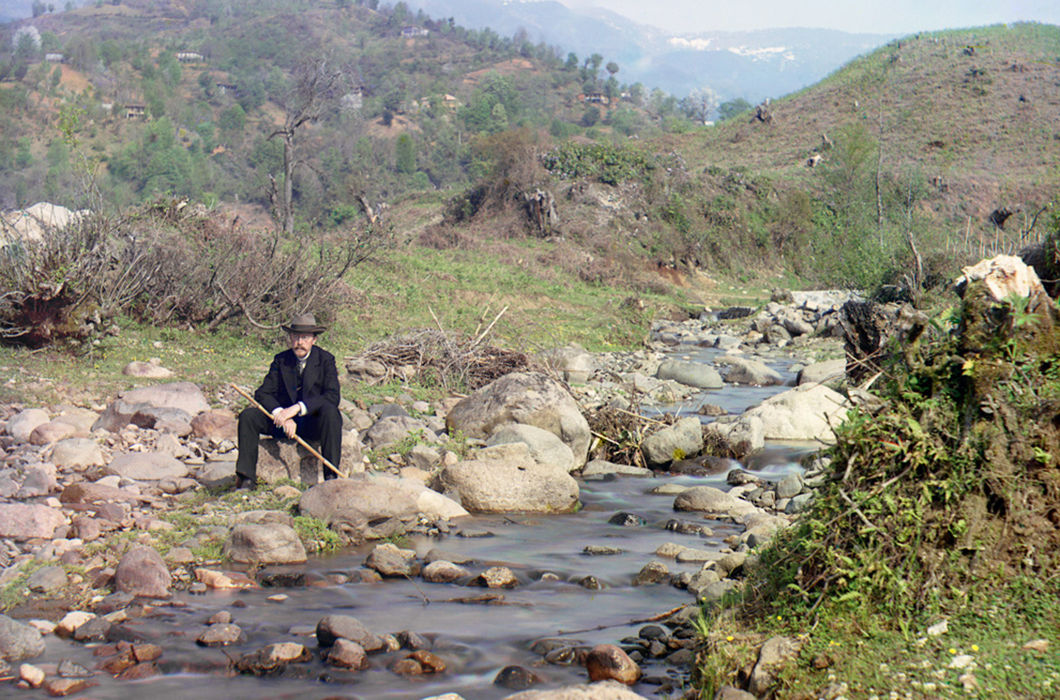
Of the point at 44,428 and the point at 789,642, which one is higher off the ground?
the point at 789,642

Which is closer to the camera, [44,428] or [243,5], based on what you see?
[44,428]

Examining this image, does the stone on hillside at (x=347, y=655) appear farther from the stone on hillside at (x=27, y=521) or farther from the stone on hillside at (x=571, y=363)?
the stone on hillside at (x=571, y=363)

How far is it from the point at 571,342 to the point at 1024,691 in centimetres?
1507

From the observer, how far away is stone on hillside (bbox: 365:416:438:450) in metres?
9.09

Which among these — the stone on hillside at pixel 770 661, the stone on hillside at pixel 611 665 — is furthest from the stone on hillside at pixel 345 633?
the stone on hillside at pixel 770 661

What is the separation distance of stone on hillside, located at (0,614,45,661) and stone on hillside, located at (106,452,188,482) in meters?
3.01

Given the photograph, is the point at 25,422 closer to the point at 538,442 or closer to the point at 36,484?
the point at 36,484

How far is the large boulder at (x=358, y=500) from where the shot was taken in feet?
22.1

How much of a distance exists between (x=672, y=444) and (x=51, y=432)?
241 inches

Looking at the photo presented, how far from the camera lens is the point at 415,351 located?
40.2 ft

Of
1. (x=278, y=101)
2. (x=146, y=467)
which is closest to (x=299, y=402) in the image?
(x=146, y=467)

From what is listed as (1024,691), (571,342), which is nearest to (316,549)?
(1024,691)

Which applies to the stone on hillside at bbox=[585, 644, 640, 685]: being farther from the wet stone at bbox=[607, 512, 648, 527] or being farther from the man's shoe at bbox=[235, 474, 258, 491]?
the man's shoe at bbox=[235, 474, 258, 491]

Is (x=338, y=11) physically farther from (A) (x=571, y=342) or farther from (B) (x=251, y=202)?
(A) (x=571, y=342)
